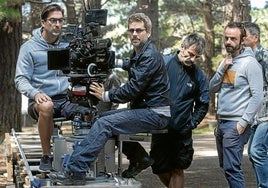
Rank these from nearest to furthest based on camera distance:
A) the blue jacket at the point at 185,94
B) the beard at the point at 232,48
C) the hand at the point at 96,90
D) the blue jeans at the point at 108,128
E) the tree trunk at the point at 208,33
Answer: the blue jeans at the point at 108,128
the hand at the point at 96,90
the beard at the point at 232,48
the blue jacket at the point at 185,94
the tree trunk at the point at 208,33

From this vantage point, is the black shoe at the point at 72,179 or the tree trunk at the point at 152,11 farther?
the tree trunk at the point at 152,11

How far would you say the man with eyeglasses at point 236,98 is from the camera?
20.5 ft

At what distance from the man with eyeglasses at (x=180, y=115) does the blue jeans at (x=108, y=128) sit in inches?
28.7

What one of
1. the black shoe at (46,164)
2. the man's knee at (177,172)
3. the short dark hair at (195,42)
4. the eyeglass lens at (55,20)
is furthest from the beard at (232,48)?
the black shoe at (46,164)

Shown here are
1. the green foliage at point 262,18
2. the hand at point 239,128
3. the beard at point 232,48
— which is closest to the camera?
the hand at point 239,128

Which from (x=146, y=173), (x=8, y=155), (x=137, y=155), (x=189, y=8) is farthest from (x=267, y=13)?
(x=137, y=155)

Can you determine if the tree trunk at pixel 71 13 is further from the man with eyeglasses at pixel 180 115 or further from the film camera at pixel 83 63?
the film camera at pixel 83 63

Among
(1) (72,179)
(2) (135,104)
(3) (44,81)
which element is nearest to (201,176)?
(3) (44,81)

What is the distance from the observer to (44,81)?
6.97 meters

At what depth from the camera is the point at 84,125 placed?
614 centimetres

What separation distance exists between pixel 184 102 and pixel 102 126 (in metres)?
Answer: 1.29

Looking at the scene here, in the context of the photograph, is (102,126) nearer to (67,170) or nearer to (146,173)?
(67,170)

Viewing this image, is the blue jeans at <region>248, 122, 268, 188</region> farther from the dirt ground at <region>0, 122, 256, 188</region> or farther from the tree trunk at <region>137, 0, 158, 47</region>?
the tree trunk at <region>137, 0, 158, 47</region>

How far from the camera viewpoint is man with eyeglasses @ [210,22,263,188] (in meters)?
6.25
